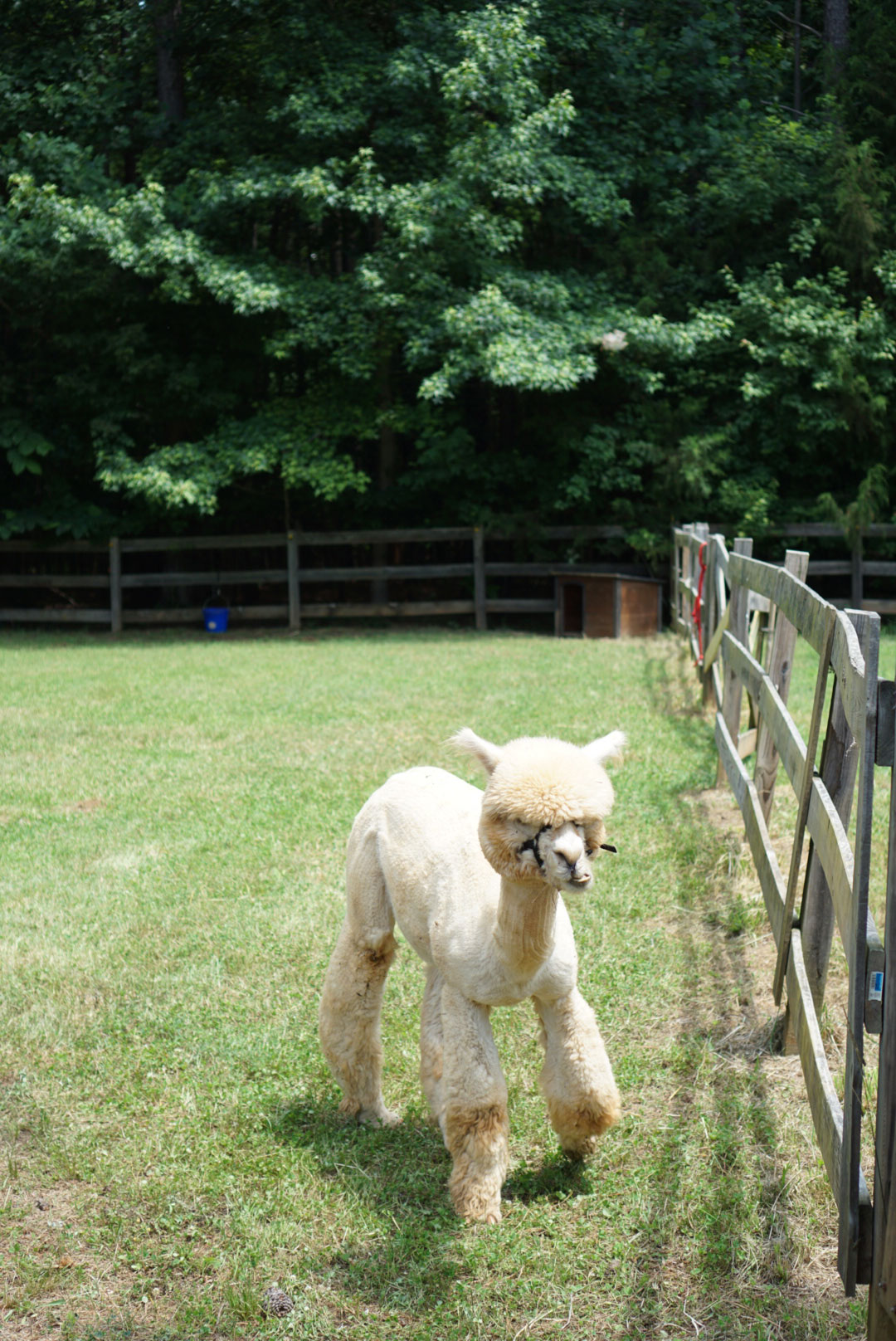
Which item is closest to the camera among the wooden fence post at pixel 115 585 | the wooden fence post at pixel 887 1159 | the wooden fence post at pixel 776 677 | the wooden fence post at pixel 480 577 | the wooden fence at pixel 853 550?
the wooden fence post at pixel 887 1159

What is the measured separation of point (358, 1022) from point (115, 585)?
15878 millimetres

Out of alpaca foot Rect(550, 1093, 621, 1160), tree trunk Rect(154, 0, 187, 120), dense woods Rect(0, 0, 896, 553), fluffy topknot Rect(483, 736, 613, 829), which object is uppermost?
tree trunk Rect(154, 0, 187, 120)

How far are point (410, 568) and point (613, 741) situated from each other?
606 inches

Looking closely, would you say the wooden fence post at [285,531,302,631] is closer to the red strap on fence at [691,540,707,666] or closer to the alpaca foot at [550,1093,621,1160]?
the red strap on fence at [691,540,707,666]

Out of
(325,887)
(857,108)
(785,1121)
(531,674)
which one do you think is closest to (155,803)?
(325,887)

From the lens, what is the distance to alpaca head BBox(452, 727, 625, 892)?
283cm

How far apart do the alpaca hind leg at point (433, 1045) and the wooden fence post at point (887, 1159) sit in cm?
132

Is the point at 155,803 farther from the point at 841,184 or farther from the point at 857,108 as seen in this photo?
the point at 857,108

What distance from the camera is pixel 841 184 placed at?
1781 cm

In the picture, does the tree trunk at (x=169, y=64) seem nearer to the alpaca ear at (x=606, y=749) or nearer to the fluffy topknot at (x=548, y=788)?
the alpaca ear at (x=606, y=749)

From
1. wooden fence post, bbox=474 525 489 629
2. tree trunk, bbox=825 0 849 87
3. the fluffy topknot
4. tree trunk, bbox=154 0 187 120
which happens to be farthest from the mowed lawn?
tree trunk, bbox=825 0 849 87

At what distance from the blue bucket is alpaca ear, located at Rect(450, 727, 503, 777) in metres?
15.8

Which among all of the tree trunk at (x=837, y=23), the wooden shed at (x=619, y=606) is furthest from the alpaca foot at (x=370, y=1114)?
the tree trunk at (x=837, y=23)

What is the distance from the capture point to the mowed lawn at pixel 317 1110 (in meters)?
2.95
